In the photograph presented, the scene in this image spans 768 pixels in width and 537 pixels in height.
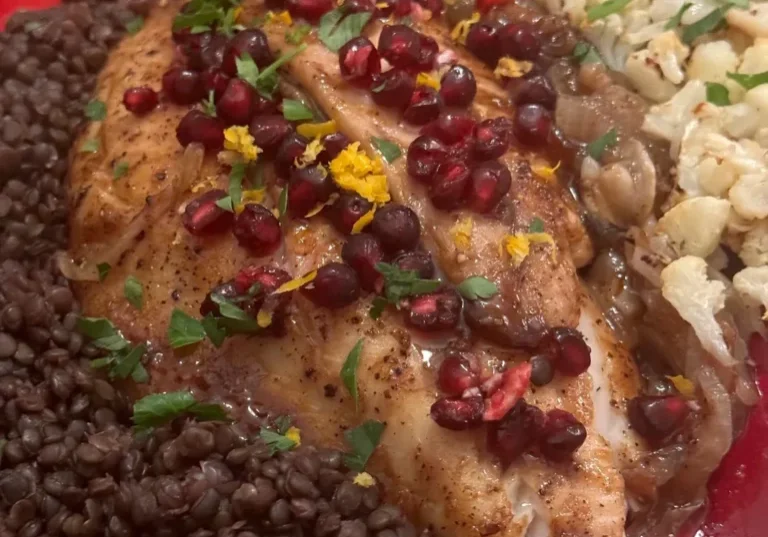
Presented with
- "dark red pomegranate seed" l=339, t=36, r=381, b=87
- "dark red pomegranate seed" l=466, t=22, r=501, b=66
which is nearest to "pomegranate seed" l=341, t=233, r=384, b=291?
"dark red pomegranate seed" l=339, t=36, r=381, b=87

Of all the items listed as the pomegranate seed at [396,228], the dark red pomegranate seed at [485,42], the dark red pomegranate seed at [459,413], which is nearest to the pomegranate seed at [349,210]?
the pomegranate seed at [396,228]

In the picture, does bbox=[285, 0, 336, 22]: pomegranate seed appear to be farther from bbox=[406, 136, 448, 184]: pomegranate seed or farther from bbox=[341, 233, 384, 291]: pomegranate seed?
bbox=[341, 233, 384, 291]: pomegranate seed

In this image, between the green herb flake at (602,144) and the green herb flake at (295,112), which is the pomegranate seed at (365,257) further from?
the green herb flake at (602,144)

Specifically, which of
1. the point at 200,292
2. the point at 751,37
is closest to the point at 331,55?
the point at 200,292

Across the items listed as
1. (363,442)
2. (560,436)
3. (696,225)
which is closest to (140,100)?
(363,442)

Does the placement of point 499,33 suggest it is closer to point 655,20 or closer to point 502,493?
point 655,20
